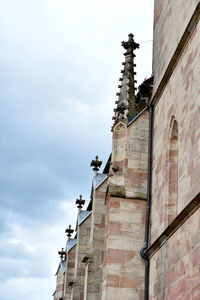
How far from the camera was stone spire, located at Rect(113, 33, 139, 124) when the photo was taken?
16.4 m

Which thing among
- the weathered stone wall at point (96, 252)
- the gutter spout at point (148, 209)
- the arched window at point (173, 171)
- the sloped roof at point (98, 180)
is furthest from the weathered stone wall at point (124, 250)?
the sloped roof at point (98, 180)

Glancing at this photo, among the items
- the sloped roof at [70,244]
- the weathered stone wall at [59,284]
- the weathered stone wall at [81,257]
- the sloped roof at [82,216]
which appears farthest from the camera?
the weathered stone wall at [59,284]

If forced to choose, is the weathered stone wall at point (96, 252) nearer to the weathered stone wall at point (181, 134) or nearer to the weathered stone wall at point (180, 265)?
the weathered stone wall at point (181, 134)

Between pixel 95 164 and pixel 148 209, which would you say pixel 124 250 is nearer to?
pixel 148 209

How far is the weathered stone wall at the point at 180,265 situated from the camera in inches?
407

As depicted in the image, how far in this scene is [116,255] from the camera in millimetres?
14180

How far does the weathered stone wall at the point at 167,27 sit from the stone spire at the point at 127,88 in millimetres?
1112

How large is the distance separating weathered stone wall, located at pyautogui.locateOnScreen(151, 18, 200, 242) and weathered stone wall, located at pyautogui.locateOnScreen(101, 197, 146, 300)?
602 millimetres

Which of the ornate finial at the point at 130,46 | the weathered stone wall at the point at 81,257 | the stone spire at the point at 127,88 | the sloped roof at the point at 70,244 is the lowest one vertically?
the weathered stone wall at the point at 81,257

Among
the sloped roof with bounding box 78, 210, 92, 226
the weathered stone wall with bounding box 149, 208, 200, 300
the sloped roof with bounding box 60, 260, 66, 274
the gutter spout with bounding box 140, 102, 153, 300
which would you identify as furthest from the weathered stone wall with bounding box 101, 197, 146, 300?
the sloped roof with bounding box 60, 260, 66, 274

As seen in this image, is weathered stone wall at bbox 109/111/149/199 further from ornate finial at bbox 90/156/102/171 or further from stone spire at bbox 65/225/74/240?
stone spire at bbox 65/225/74/240

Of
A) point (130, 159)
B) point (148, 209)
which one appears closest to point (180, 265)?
point (148, 209)

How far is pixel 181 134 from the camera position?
1255cm

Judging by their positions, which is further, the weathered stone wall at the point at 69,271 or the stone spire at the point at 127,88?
the weathered stone wall at the point at 69,271
